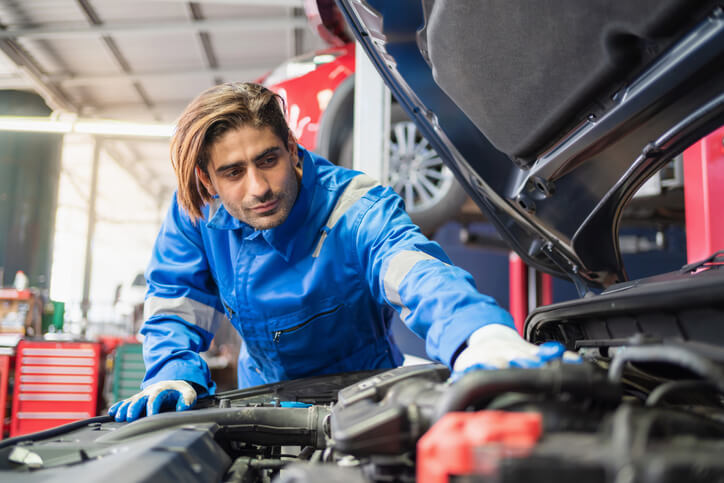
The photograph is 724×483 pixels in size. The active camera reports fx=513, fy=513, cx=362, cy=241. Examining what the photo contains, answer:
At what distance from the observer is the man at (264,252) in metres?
1.13

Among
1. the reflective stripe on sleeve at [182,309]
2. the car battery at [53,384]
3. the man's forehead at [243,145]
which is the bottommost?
the car battery at [53,384]

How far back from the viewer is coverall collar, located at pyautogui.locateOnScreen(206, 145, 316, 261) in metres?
1.20

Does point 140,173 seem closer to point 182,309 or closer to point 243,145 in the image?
point 182,309

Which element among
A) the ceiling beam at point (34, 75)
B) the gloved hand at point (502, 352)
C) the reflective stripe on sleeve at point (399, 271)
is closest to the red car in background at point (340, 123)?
the reflective stripe on sleeve at point (399, 271)

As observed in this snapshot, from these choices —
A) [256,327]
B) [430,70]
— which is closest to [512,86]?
[430,70]

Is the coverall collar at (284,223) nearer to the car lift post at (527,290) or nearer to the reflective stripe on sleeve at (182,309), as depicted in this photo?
the reflective stripe on sleeve at (182,309)

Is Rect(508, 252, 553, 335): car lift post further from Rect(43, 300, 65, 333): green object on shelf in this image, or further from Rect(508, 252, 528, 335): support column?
Rect(43, 300, 65, 333): green object on shelf

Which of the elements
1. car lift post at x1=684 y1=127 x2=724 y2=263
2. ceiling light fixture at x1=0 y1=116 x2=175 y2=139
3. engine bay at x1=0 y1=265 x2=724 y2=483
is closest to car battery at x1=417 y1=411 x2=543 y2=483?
engine bay at x1=0 y1=265 x2=724 y2=483

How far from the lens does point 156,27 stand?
524 centimetres

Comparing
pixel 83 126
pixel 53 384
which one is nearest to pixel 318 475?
pixel 53 384

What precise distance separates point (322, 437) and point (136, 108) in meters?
7.89

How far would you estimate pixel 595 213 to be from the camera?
3.64 feet

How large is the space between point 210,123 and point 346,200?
1.14 feet

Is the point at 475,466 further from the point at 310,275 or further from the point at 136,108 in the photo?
the point at 136,108
